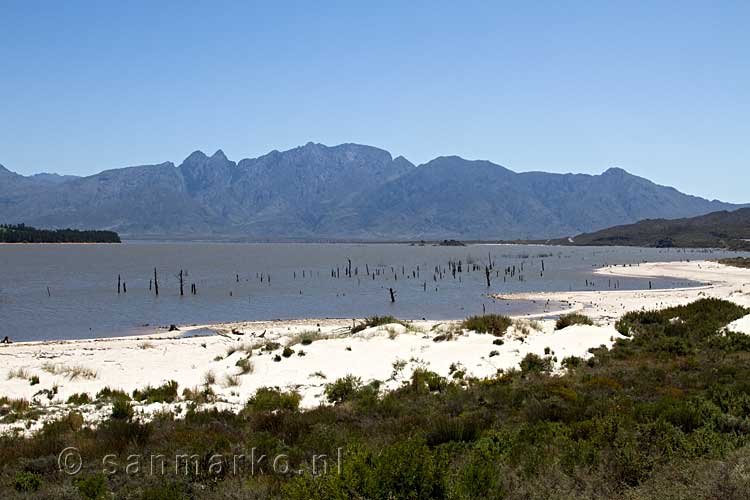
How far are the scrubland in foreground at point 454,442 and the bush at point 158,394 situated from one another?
129 millimetres

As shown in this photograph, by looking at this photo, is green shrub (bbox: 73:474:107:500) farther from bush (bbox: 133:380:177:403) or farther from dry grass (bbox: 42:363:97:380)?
dry grass (bbox: 42:363:97:380)

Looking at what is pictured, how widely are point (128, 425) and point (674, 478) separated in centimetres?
982

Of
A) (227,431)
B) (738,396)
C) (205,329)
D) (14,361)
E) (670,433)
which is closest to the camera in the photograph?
(670,433)

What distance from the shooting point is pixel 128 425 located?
37.7 ft

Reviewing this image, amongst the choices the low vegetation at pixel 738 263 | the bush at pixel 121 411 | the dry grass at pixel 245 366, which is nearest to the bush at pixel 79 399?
the bush at pixel 121 411

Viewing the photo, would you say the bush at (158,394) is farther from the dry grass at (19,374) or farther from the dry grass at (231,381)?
the dry grass at (19,374)

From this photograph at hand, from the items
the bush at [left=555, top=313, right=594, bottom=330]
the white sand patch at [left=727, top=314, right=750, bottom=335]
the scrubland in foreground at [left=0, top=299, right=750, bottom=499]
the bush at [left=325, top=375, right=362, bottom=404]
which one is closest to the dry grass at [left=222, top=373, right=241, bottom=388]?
the scrubland in foreground at [left=0, top=299, right=750, bottom=499]

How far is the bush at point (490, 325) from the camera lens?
27.4 metres

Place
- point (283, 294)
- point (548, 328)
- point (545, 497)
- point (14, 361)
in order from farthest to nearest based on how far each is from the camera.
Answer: point (283, 294) < point (548, 328) < point (14, 361) < point (545, 497)

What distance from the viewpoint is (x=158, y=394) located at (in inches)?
658

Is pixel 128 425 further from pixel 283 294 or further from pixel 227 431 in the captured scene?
pixel 283 294

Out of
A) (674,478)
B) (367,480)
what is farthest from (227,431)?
(674,478)

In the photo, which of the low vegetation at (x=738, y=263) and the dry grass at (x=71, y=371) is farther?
the low vegetation at (x=738, y=263)

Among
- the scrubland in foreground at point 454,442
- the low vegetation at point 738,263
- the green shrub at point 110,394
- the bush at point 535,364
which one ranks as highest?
the scrubland in foreground at point 454,442
